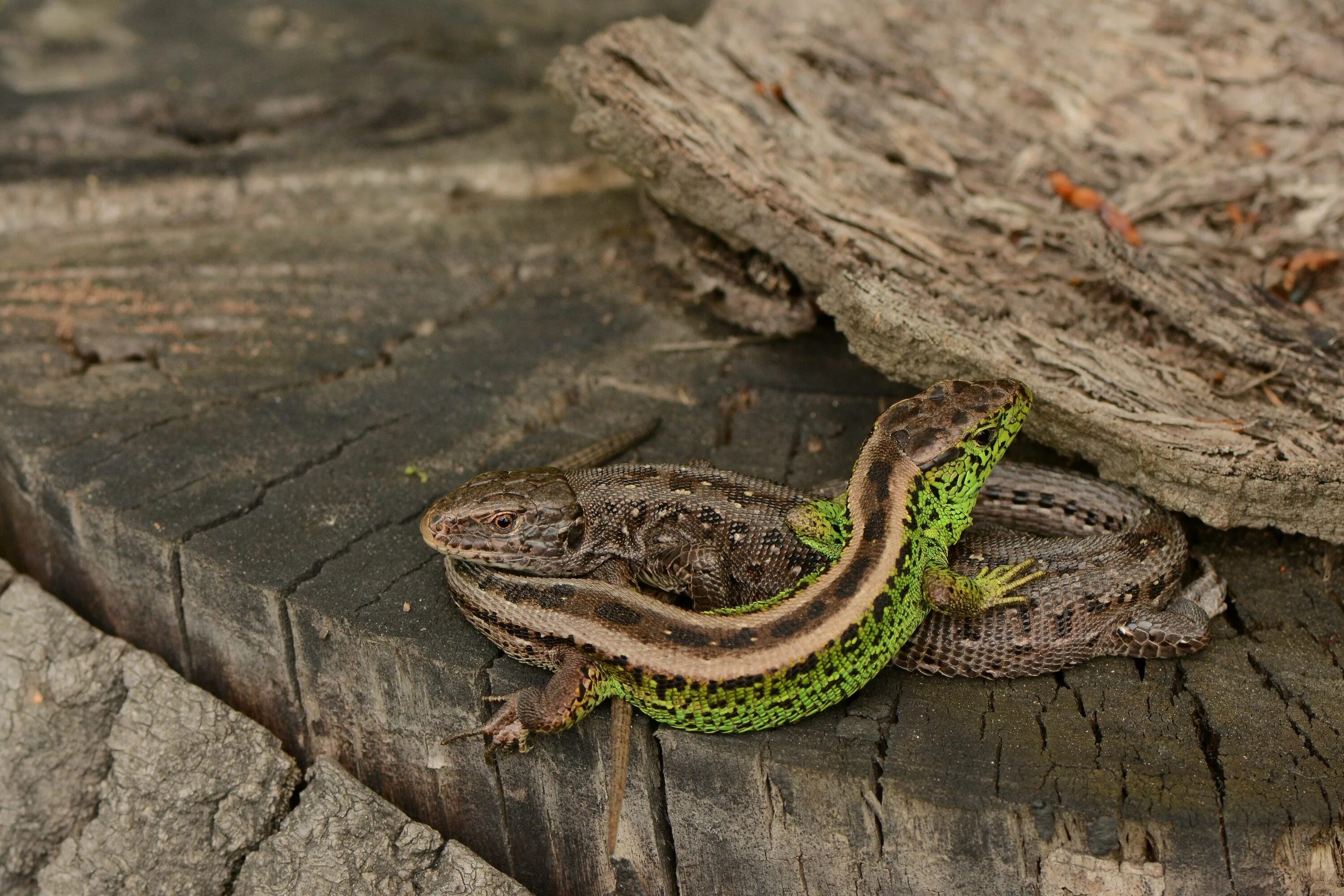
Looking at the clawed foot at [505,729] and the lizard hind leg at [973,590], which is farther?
the lizard hind leg at [973,590]

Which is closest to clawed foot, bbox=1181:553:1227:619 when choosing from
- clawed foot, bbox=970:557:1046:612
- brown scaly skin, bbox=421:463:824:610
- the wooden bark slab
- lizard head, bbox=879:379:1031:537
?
the wooden bark slab

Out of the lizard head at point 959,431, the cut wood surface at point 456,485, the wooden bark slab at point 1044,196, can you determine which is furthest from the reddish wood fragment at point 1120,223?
the lizard head at point 959,431

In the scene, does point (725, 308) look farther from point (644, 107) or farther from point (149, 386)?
point (149, 386)

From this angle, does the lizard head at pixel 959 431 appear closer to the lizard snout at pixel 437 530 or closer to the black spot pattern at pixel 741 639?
the black spot pattern at pixel 741 639

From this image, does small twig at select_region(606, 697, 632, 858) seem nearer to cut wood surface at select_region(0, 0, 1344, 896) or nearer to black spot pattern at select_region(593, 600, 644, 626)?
cut wood surface at select_region(0, 0, 1344, 896)

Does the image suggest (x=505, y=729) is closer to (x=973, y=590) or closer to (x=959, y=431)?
(x=973, y=590)
